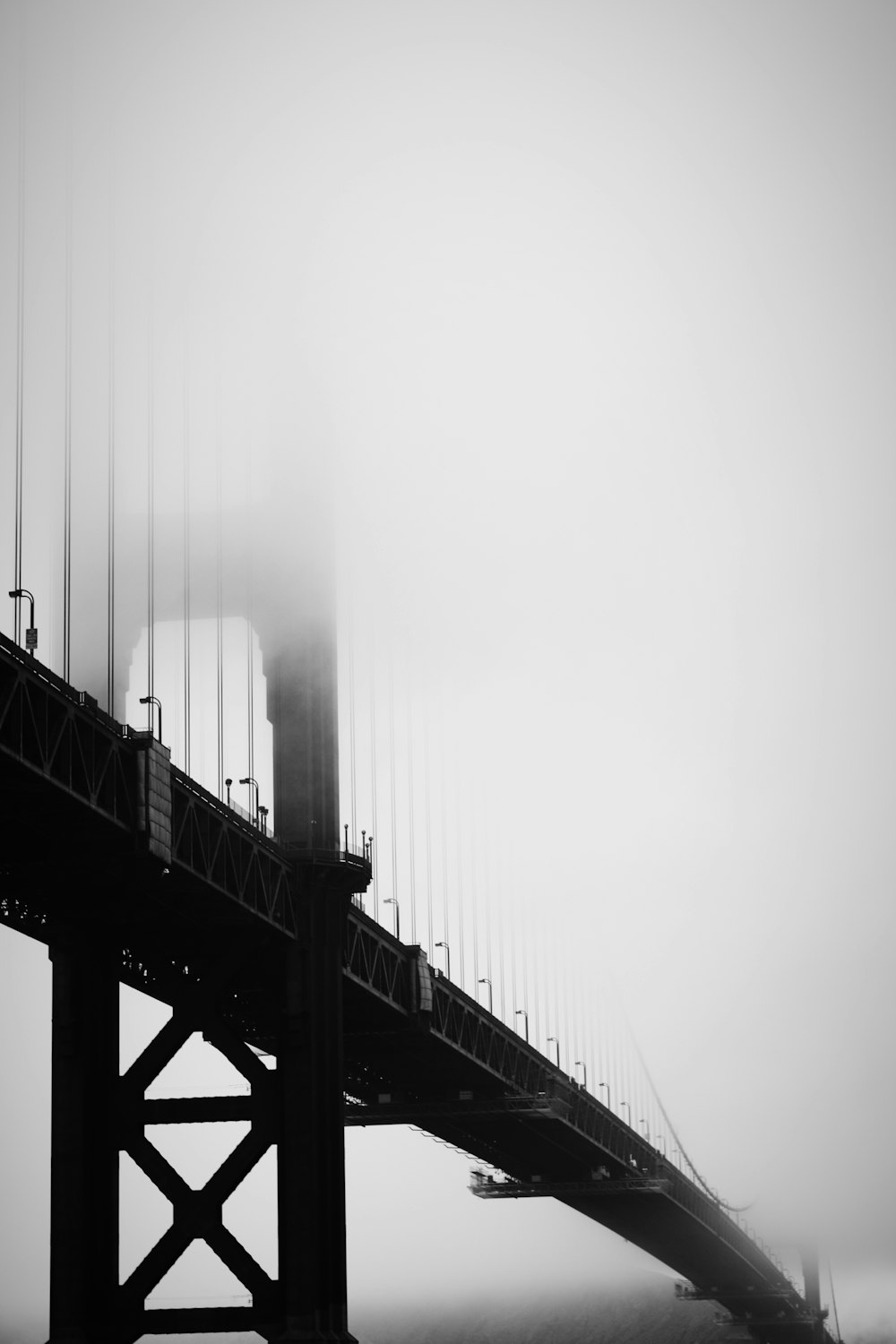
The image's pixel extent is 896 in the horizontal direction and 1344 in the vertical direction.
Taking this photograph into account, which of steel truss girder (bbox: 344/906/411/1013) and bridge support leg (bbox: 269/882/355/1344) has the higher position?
steel truss girder (bbox: 344/906/411/1013)

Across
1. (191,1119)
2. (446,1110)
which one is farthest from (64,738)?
(446,1110)

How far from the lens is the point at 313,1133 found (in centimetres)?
4416

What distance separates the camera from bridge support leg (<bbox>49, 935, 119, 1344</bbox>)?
41406 mm

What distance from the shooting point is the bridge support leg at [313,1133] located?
142ft

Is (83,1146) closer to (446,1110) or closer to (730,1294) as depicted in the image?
(446,1110)

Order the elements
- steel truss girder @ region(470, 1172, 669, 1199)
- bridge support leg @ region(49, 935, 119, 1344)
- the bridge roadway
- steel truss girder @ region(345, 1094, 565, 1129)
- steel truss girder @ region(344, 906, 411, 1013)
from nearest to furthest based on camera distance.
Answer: the bridge roadway < bridge support leg @ region(49, 935, 119, 1344) < steel truss girder @ region(344, 906, 411, 1013) < steel truss girder @ region(345, 1094, 565, 1129) < steel truss girder @ region(470, 1172, 669, 1199)

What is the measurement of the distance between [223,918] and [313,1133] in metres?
5.53

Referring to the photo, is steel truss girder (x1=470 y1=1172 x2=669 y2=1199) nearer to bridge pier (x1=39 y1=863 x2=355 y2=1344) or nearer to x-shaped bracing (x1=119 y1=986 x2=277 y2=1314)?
bridge pier (x1=39 y1=863 x2=355 y2=1344)

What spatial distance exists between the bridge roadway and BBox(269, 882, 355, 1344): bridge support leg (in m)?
1.04

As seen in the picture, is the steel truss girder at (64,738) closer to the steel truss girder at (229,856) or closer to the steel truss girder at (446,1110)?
the steel truss girder at (229,856)

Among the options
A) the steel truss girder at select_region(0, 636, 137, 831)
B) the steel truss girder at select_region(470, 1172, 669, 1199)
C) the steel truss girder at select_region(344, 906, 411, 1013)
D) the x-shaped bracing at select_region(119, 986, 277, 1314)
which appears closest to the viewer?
the steel truss girder at select_region(0, 636, 137, 831)

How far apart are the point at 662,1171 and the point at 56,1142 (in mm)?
58012

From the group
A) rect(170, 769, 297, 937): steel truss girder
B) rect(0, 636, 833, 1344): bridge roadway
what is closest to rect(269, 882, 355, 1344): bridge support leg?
rect(0, 636, 833, 1344): bridge roadway

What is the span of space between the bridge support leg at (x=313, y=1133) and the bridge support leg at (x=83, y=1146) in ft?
12.0
